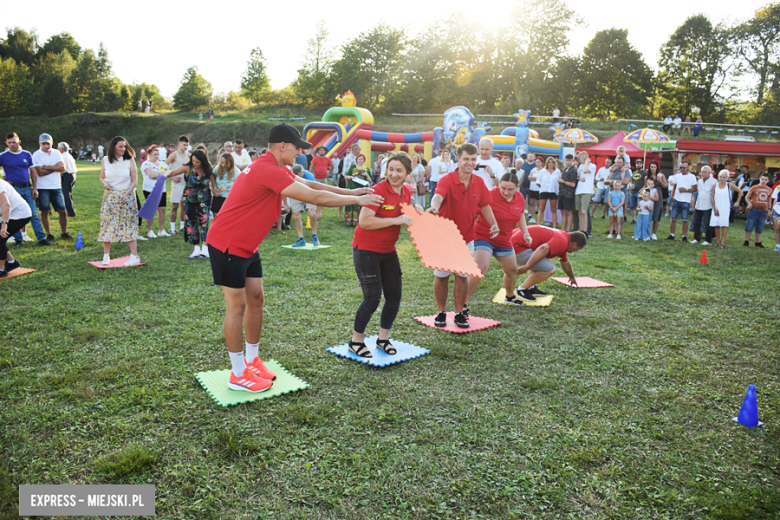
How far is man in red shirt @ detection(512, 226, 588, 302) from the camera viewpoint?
22.2 feet

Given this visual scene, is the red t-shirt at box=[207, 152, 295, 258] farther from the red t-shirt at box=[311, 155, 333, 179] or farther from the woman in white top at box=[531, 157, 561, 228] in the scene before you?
the woman in white top at box=[531, 157, 561, 228]

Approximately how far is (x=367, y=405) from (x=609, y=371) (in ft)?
7.96

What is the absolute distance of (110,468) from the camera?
283cm

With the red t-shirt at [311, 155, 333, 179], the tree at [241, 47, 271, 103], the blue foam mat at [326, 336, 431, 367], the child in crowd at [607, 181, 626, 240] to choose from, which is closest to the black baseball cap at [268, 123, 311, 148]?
the blue foam mat at [326, 336, 431, 367]

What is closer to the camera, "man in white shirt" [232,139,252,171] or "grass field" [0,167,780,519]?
"grass field" [0,167,780,519]

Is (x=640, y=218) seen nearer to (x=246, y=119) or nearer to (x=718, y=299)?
(x=718, y=299)

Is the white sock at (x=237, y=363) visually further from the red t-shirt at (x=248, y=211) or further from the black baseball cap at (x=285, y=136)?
the black baseball cap at (x=285, y=136)

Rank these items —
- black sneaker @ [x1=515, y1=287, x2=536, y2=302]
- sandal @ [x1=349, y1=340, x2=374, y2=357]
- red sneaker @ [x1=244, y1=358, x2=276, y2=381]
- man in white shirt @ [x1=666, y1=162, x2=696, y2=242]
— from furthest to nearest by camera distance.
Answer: man in white shirt @ [x1=666, y1=162, x2=696, y2=242] → black sneaker @ [x1=515, y1=287, x2=536, y2=302] → sandal @ [x1=349, y1=340, x2=374, y2=357] → red sneaker @ [x1=244, y1=358, x2=276, y2=381]

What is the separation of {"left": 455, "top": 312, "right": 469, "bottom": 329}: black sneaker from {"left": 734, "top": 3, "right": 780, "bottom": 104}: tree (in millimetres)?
56314

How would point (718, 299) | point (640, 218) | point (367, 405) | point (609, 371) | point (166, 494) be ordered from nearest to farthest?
point (166, 494)
point (367, 405)
point (609, 371)
point (718, 299)
point (640, 218)

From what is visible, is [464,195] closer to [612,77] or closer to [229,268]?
[229,268]

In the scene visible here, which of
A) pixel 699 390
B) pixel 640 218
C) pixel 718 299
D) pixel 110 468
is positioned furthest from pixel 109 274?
pixel 640 218

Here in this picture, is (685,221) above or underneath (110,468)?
above

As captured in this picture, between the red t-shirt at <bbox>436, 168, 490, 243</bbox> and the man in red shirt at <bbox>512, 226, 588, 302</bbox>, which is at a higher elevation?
the red t-shirt at <bbox>436, 168, 490, 243</bbox>
